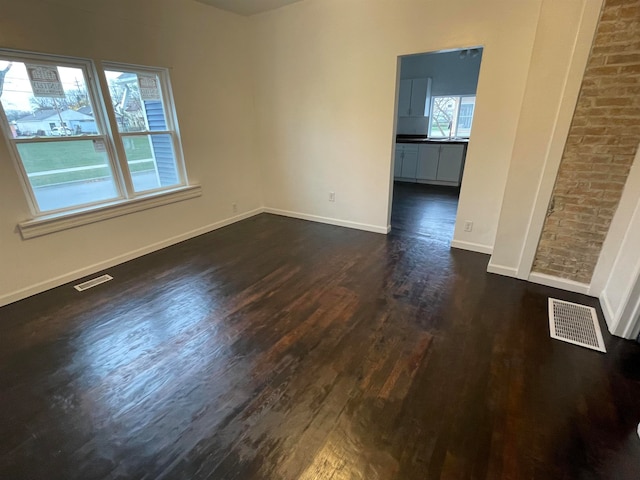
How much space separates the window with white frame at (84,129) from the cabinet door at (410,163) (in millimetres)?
4821

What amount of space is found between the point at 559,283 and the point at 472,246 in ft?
3.02

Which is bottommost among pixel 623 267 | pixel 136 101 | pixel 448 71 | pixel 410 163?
pixel 623 267

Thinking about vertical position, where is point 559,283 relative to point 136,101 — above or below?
below

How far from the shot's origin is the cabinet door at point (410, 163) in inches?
262

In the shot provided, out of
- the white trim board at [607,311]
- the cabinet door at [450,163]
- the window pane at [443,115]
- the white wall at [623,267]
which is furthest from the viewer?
the window pane at [443,115]

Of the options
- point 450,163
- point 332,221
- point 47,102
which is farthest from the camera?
point 450,163

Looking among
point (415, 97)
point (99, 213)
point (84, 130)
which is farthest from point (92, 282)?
point (415, 97)

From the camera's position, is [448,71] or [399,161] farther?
[399,161]

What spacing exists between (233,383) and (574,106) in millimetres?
Result: 3133

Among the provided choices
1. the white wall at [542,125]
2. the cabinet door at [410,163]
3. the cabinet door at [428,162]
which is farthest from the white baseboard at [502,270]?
the cabinet door at [410,163]

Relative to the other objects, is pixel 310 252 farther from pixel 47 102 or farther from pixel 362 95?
pixel 47 102

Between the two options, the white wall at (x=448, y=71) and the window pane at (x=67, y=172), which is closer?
the window pane at (x=67, y=172)

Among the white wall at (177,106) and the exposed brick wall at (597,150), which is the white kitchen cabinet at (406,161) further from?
the exposed brick wall at (597,150)

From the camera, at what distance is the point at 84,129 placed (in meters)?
2.96
